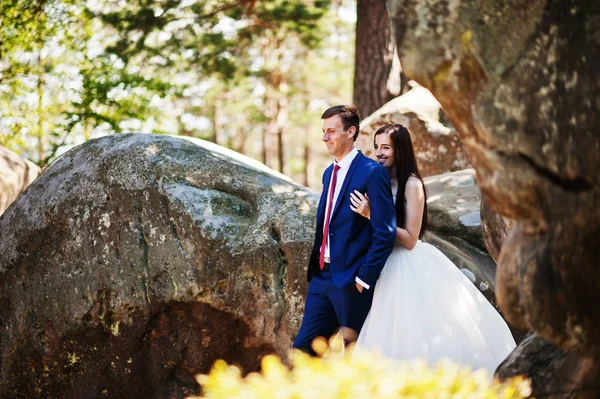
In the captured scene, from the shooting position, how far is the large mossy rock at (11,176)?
8852 mm

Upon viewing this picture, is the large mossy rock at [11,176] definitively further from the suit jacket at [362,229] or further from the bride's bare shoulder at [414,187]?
the bride's bare shoulder at [414,187]

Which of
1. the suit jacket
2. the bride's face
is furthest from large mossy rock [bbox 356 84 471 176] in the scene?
the suit jacket

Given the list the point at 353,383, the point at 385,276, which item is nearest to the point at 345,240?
the point at 385,276

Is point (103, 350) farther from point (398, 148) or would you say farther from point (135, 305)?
point (398, 148)

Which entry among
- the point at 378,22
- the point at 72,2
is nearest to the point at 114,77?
the point at 72,2

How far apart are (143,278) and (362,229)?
2.06 metres

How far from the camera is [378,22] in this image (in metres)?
11.2

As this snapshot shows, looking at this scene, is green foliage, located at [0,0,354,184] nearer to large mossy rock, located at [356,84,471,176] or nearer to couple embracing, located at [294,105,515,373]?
large mossy rock, located at [356,84,471,176]

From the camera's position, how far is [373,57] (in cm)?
1143

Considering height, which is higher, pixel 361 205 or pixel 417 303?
pixel 361 205

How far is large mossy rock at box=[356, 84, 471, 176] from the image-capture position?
399 inches

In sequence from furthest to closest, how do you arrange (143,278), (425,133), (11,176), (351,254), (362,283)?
(425,133)
(11,176)
(143,278)
(351,254)
(362,283)

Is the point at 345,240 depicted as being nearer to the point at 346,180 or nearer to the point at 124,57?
the point at 346,180

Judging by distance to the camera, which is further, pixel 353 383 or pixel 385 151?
pixel 385 151
